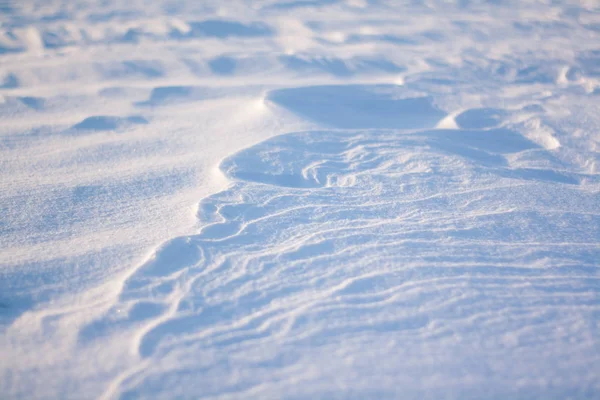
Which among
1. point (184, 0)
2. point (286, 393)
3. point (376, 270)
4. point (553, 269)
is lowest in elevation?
point (286, 393)

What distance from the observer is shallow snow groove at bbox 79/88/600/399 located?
5.84 ft

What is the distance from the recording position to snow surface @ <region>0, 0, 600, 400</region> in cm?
182

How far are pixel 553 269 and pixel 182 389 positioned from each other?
181 cm

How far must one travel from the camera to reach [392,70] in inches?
173

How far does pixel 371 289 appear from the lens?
2.11m

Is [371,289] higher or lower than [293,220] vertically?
lower

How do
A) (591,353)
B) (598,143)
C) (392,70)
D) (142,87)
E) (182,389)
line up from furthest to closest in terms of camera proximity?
1. (392,70)
2. (142,87)
3. (598,143)
4. (591,353)
5. (182,389)

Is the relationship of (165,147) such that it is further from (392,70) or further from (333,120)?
(392,70)

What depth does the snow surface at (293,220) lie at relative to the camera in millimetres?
1815

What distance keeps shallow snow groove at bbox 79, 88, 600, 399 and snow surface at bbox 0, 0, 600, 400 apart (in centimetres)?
1

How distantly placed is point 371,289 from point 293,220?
23.9 inches

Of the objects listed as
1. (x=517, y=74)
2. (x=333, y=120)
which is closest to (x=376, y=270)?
(x=333, y=120)

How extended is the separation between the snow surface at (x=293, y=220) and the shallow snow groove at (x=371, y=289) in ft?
0.04

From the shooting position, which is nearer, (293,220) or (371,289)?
(371,289)
